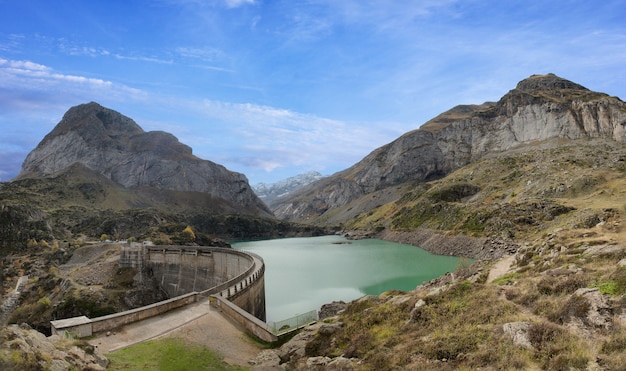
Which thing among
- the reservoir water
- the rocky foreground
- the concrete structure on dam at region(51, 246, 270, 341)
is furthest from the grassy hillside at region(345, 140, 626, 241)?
the concrete structure on dam at region(51, 246, 270, 341)

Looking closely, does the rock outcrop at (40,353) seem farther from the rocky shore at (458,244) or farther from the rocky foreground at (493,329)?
the rocky shore at (458,244)

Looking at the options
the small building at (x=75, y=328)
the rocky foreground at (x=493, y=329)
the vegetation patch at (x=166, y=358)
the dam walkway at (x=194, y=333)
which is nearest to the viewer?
the rocky foreground at (x=493, y=329)

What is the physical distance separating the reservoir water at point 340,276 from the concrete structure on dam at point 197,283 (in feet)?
23.2

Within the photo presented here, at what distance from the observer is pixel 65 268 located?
214 ft

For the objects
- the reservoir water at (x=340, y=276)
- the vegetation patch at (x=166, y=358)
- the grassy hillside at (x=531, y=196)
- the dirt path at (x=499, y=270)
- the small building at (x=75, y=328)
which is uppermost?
the grassy hillside at (x=531, y=196)

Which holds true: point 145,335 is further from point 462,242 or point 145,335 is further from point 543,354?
point 462,242

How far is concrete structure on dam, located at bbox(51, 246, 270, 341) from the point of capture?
2297cm

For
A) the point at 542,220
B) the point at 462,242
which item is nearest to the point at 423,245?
the point at 462,242

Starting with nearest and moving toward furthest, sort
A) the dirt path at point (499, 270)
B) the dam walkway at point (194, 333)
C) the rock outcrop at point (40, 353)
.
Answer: the rock outcrop at point (40, 353)
the dam walkway at point (194, 333)
the dirt path at point (499, 270)

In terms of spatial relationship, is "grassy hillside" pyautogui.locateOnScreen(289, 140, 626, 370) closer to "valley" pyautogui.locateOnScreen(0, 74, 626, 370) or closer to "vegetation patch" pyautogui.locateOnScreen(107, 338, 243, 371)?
"valley" pyautogui.locateOnScreen(0, 74, 626, 370)

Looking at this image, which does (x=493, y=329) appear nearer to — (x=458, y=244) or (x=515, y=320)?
(x=515, y=320)

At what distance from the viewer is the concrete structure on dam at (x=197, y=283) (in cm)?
2297

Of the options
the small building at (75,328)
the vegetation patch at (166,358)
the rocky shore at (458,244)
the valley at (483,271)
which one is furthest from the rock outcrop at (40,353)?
the rocky shore at (458,244)

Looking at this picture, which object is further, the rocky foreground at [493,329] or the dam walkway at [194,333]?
the dam walkway at [194,333]
